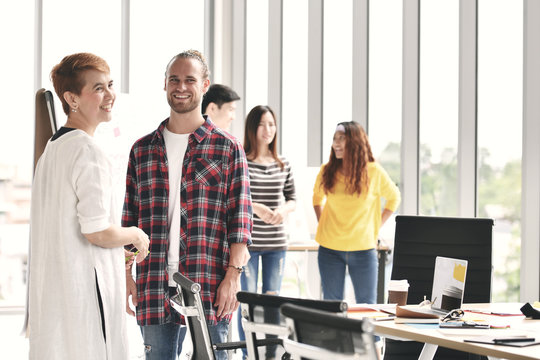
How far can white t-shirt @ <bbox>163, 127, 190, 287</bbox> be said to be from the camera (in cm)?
261

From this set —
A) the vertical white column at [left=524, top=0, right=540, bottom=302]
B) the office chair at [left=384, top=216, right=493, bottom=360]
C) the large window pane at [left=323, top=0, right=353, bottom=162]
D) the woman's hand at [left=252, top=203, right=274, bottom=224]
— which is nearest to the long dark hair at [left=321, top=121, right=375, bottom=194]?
the woman's hand at [left=252, top=203, right=274, bottom=224]

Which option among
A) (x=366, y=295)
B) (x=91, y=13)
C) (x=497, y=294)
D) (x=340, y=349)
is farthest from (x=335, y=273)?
(x=91, y=13)

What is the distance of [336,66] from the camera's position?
680cm

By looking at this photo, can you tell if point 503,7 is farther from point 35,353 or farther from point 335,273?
point 35,353

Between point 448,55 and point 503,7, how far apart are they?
630 millimetres

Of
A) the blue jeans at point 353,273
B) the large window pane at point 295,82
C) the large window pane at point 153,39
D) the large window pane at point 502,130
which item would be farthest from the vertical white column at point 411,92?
the large window pane at point 153,39

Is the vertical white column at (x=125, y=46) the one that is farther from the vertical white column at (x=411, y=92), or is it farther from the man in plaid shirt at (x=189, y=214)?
the man in plaid shirt at (x=189, y=214)

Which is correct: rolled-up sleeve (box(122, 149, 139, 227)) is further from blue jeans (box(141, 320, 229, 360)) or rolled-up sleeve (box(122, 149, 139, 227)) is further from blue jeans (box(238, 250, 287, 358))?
blue jeans (box(238, 250, 287, 358))

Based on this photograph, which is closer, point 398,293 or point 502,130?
point 398,293

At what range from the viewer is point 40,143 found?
15.3 feet

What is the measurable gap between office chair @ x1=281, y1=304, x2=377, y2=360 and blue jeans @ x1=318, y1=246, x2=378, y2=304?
2969mm

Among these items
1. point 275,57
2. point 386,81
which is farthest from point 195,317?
point 275,57

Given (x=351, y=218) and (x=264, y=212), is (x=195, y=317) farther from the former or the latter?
(x=351, y=218)

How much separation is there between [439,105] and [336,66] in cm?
117
